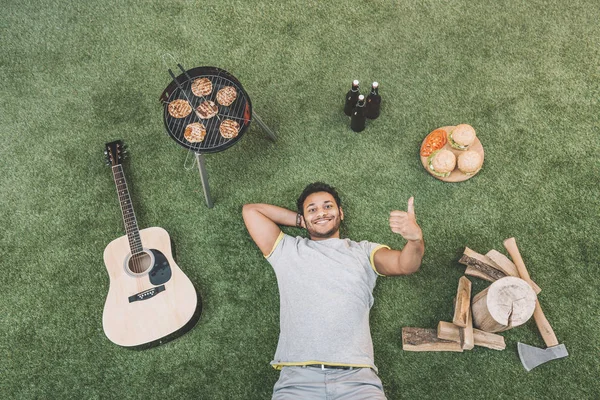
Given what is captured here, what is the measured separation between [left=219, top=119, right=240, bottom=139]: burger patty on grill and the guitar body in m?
0.88

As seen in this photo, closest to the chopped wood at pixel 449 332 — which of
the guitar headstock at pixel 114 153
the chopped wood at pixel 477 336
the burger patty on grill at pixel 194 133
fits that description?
the chopped wood at pixel 477 336

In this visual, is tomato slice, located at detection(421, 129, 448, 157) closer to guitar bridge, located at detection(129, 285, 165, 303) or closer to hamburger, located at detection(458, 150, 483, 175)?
hamburger, located at detection(458, 150, 483, 175)

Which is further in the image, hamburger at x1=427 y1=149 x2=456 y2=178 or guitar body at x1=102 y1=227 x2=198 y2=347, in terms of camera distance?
hamburger at x1=427 y1=149 x2=456 y2=178

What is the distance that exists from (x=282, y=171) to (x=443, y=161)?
1.21m

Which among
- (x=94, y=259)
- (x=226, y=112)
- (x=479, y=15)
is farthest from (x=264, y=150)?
(x=479, y=15)

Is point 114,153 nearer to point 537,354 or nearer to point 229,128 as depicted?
point 229,128

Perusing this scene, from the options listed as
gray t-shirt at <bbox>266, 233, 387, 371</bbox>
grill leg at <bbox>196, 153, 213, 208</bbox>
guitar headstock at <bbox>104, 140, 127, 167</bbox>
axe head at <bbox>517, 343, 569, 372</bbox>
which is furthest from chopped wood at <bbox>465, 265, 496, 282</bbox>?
guitar headstock at <bbox>104, 140, 127, 167</bbox>

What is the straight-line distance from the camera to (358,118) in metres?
3.16

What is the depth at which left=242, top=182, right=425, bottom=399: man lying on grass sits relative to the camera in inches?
91.0

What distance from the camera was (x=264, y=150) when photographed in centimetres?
329

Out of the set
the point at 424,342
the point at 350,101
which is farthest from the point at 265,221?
the point at 424,342

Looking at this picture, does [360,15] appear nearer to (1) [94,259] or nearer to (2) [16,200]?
(1) [94,259]

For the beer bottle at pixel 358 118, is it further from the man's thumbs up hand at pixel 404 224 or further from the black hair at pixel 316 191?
the man's thumbs up hand at pixel 404 224

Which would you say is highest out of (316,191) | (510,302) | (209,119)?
(209,119)
